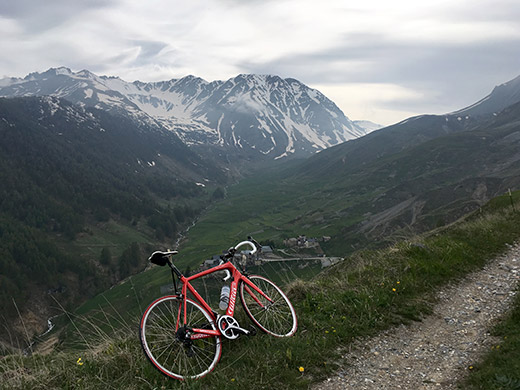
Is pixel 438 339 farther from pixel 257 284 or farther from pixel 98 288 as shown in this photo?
pixel 98 288

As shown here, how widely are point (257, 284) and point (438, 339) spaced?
16.6 feet

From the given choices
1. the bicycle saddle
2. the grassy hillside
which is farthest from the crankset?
the bicycle saddle

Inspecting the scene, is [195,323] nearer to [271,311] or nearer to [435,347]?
[271,311]

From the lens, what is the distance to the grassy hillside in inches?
284

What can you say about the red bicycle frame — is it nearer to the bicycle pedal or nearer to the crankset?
the crankset

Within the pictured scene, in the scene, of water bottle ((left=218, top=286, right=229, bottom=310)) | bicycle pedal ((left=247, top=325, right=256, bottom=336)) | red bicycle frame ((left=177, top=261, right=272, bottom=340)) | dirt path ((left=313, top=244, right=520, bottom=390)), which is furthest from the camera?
water bottle ((left=218, top=286, right=229, bottom=310))

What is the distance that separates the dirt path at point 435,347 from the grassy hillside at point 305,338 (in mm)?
363

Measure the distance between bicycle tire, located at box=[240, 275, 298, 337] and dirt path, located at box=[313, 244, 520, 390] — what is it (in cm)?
172

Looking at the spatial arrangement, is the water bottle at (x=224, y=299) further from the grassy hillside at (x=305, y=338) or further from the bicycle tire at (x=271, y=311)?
the grassy hillside at (x=305, y=338)

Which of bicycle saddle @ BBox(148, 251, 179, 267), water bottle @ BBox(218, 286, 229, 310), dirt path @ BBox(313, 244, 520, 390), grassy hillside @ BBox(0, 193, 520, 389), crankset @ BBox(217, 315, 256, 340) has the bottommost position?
dirt path @ BBox(313, 244, 520, 390)

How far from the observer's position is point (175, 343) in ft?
25.7

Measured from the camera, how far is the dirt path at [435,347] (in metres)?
7.33

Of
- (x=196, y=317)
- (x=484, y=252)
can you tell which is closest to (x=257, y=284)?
(x=196, y=317)

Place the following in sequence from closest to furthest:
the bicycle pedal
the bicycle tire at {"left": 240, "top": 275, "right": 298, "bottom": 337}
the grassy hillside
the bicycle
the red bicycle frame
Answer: the grassy hillside, the bicycle, the red bicycle frame, the bicycle pedal, the bicycle tire at {"left": 240, "top": 275, "right": 298, "bottom": 337}
